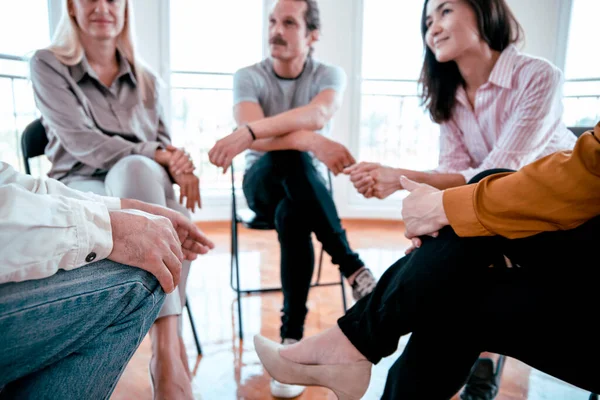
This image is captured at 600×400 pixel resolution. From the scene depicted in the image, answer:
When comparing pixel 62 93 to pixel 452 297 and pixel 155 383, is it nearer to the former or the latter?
pixel 155 383

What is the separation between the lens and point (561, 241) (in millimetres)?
783

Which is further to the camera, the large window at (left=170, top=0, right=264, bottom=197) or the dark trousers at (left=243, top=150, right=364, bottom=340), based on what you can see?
the large window at (left=170, top=0, right=264, bottom=197)

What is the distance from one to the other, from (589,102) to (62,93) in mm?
4087

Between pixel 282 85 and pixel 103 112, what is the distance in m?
0.77

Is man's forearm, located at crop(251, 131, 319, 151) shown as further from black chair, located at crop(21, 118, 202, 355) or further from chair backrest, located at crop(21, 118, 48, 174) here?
chair backrest, located at crop(21, 118, 48, 174)

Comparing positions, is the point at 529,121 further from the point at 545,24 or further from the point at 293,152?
the point at 545,24

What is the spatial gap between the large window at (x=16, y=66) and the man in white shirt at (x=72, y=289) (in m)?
2.44

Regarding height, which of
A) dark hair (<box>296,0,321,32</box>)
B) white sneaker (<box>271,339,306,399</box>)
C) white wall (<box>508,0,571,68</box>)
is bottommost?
white sneaker (<box>271,339,306,399</box>)

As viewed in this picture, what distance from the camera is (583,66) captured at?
3.74 metres

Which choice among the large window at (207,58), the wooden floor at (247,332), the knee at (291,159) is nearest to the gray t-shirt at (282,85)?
the knee at (291,159)

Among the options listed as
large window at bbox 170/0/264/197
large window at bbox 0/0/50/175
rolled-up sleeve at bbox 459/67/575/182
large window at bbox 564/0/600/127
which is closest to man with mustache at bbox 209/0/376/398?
rolled-up sleeve at bbox 459/67/575/182

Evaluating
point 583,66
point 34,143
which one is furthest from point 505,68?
point 583,66

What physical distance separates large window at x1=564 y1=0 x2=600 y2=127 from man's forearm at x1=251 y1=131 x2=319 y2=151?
124 inches

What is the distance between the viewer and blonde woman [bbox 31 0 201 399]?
138cm
